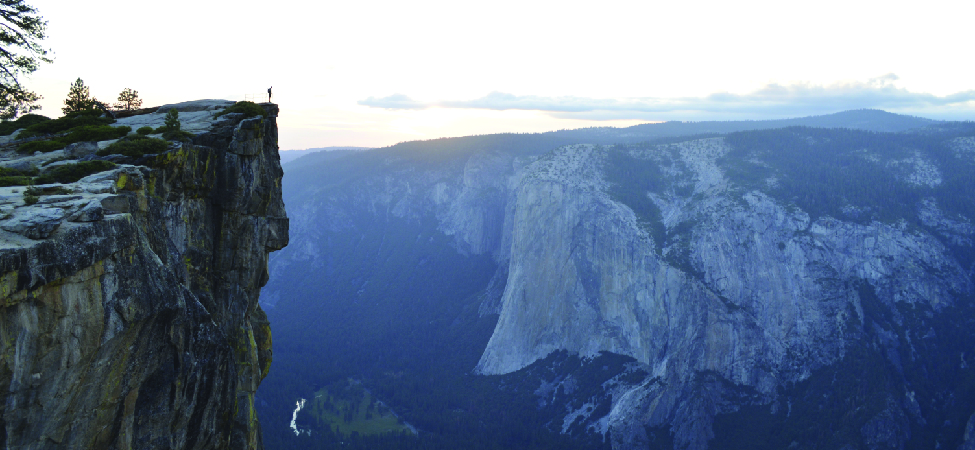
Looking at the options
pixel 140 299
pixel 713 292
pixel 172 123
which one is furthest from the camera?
pixel 713 292

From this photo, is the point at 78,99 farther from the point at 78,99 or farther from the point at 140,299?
the point at 140,299

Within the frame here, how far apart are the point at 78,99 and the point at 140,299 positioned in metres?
33.9

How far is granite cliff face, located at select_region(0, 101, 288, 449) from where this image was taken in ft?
52.7

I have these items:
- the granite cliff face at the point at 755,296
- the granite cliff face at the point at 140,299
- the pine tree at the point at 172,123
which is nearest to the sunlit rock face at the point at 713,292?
the granite cliff face at the point at 755,296

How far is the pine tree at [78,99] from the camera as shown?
140 ft

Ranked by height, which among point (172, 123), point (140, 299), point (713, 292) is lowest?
point (713, 292)

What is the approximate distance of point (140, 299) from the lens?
61.7 feet

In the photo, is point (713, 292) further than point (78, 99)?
Yes

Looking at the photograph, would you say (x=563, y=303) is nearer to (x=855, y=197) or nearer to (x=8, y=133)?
(x=855, y=197)

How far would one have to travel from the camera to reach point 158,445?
70.9ft

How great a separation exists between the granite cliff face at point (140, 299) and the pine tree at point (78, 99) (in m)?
18.9

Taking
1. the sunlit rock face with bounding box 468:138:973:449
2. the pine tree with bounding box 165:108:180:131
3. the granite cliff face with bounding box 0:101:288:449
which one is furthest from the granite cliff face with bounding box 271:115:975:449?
Result: the pine tree with bounding box 165:108:180:131

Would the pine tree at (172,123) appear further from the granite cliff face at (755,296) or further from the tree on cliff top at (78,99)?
the granite cliff face at (755,296)

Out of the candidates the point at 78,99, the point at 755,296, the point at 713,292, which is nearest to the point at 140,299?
the point at 78,99
